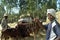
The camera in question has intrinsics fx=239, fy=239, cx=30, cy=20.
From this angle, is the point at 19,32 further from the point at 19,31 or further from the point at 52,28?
the point at 52,28

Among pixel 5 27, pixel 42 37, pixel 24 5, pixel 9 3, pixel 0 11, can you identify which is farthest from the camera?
pixel 0 11

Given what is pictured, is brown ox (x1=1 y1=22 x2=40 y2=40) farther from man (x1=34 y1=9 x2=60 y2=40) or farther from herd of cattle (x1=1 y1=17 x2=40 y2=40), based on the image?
man (x1=34 y1=9 x2=60 y2=40)

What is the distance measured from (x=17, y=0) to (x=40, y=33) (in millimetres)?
4947

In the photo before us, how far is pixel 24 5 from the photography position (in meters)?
12.8

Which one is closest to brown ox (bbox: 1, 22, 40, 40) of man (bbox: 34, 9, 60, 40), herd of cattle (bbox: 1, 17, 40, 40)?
herd of cattle (bbox: 1, 17, 40, 40)

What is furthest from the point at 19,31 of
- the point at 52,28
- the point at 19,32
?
the point at 52,28

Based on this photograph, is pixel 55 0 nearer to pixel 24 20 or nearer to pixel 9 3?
pixel 24 20

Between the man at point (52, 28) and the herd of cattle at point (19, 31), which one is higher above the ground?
the man at point (52, 28)

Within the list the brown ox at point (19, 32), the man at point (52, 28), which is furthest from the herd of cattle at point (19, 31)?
the man at point (52, 28)

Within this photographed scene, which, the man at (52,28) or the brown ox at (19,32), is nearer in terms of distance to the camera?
the man at (52,28)

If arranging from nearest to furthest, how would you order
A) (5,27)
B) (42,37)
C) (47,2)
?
1. (5,27)
2. (42,37)
3. (47,2)

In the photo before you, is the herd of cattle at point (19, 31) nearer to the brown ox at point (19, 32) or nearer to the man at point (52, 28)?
the brown ox at point (19, 32)

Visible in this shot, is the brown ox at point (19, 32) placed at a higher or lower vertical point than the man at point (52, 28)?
lower

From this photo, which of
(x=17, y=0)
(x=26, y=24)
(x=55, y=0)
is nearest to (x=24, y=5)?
(x=17, y=0)
